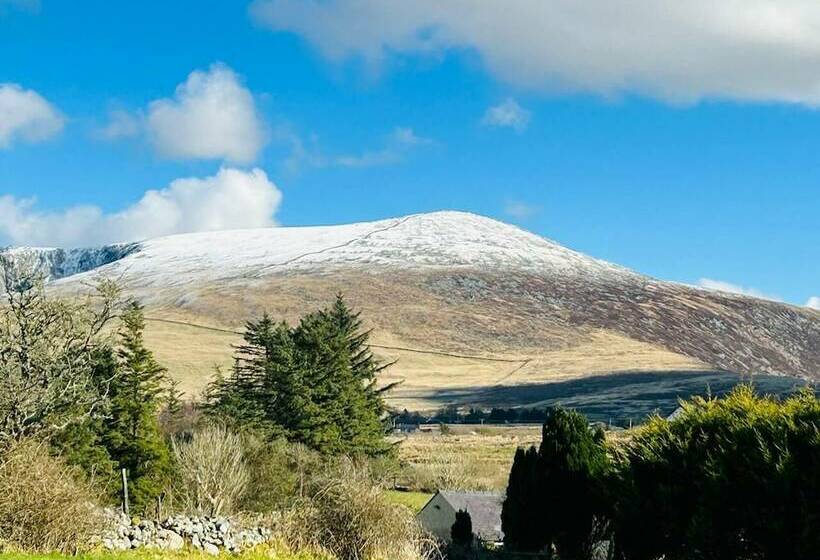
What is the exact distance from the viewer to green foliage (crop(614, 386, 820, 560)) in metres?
28.0

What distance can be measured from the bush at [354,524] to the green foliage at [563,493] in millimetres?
6806

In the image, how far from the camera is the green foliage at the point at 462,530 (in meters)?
49.2

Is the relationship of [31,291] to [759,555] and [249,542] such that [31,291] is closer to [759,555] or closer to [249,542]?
[249,542]

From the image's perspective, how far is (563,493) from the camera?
141 ft

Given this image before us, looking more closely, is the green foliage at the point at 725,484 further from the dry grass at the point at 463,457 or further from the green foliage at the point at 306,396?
the dry grass at the point at 463,457

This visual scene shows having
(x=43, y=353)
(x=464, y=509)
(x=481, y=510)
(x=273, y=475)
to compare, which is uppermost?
(x=43, y=353)

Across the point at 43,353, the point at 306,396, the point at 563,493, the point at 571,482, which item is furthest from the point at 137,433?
the point at 571,482

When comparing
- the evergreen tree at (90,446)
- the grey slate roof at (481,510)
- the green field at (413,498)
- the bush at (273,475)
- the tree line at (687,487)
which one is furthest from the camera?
the green field at (413,498)

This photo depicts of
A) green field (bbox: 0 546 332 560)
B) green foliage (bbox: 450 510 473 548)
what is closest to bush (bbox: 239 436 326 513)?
green foliage (bbox: 450 510 473 548)

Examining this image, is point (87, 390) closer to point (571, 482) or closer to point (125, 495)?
point (125, 495)

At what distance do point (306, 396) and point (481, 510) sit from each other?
16508 millimetres

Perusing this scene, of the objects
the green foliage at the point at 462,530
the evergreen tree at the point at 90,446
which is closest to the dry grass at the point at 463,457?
the green foliage at the point at 462,530

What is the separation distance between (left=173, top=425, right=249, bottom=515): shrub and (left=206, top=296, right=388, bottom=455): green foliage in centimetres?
1115

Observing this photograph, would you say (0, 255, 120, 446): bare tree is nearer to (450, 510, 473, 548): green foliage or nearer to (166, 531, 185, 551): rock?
(166, 531, 185, 551): rock
